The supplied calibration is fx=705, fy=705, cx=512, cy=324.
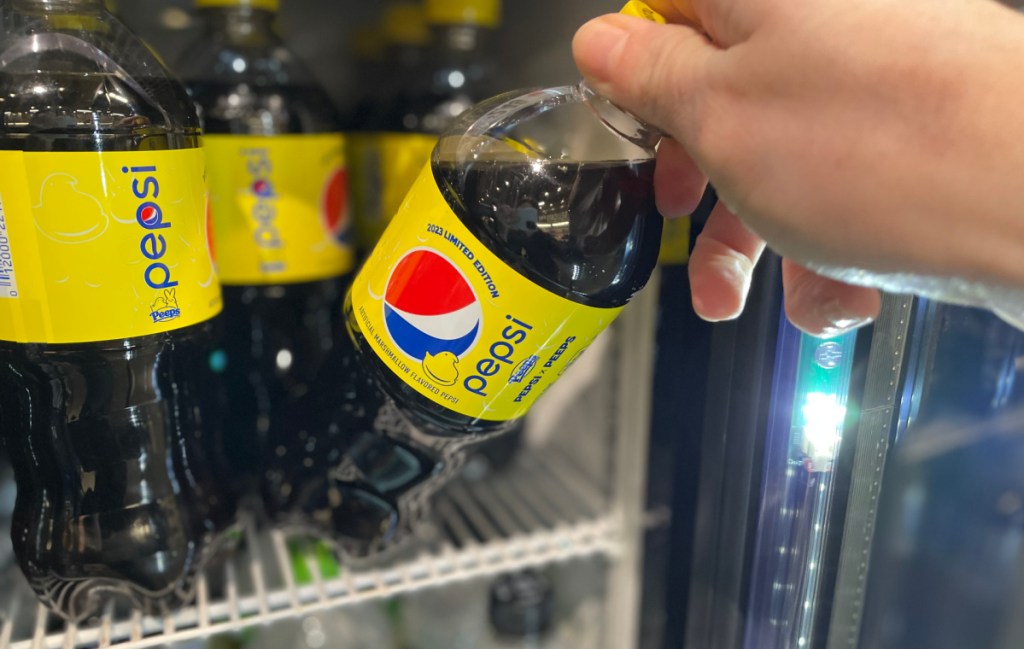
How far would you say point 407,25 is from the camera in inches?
37.5

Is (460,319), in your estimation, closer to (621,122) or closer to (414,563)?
(621,122)

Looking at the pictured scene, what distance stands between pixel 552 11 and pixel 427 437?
0.55m

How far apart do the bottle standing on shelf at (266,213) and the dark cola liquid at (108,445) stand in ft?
0.36

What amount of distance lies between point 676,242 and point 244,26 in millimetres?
546

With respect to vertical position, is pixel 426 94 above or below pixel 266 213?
above

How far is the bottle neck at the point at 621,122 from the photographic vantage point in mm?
586

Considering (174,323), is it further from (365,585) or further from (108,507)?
(365,585)

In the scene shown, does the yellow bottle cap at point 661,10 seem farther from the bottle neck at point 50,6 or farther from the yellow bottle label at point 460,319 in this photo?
the bottle neck at point 50,6

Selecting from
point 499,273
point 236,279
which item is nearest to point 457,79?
point 236,279

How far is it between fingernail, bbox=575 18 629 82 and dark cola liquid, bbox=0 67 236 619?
0.34 meters

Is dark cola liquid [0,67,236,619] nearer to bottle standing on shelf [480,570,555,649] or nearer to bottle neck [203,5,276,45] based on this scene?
bottle neck [203,5,276,45]

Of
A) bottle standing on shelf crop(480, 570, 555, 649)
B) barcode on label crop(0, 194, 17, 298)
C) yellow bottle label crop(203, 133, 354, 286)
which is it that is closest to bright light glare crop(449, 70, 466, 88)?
yellow bottle label crop(203, 133, 354, 286)

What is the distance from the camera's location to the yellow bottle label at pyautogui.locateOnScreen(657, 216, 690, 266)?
716mm

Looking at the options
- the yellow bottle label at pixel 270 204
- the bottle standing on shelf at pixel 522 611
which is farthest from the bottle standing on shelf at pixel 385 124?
the bottle standing on shelf at pixel 522 611
